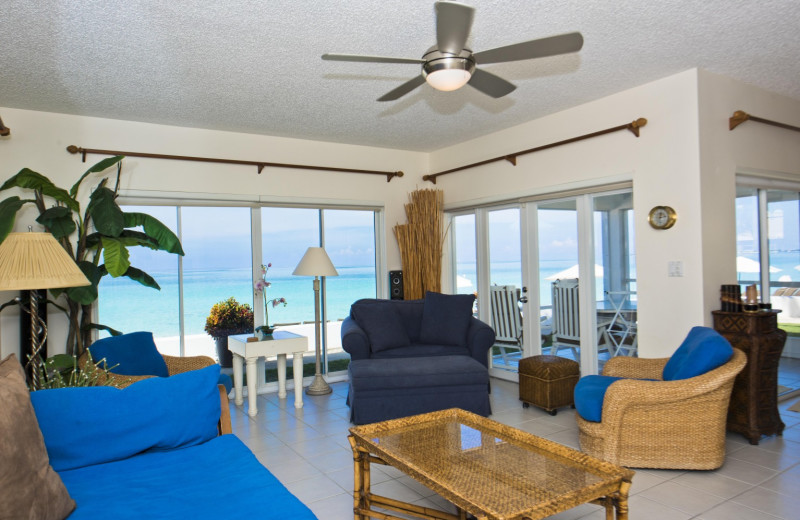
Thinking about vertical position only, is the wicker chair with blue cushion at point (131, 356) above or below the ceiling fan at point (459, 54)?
below

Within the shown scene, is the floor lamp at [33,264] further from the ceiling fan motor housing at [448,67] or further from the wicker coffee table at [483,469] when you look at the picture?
the ceiling fan motor housing at [448,67]

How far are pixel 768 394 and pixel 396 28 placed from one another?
11.3ft

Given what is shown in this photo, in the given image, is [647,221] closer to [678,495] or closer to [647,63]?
[647,63]

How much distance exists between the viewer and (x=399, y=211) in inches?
244

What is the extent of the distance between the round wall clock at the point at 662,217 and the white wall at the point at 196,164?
2.89 metres

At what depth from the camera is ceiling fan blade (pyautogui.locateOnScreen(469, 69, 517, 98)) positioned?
2.68 meters

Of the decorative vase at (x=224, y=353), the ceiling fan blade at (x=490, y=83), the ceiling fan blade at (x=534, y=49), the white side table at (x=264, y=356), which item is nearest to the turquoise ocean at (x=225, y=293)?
the decorative vase at (x=224, y=353)

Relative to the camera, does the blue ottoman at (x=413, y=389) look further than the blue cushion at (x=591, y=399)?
Yes

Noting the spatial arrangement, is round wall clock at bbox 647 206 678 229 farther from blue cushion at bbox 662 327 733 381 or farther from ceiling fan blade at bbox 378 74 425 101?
ceiling fan blade at bbox 378 74 425 101

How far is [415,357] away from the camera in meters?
4.63

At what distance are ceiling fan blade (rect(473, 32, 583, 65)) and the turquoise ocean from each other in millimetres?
2836

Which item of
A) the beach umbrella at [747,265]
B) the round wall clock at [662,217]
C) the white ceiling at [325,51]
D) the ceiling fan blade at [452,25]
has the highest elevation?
the white ceiling at [325,51]

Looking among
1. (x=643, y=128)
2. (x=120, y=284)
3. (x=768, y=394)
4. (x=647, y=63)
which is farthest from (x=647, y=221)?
(x=120, y=284)

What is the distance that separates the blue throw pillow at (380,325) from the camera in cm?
487
